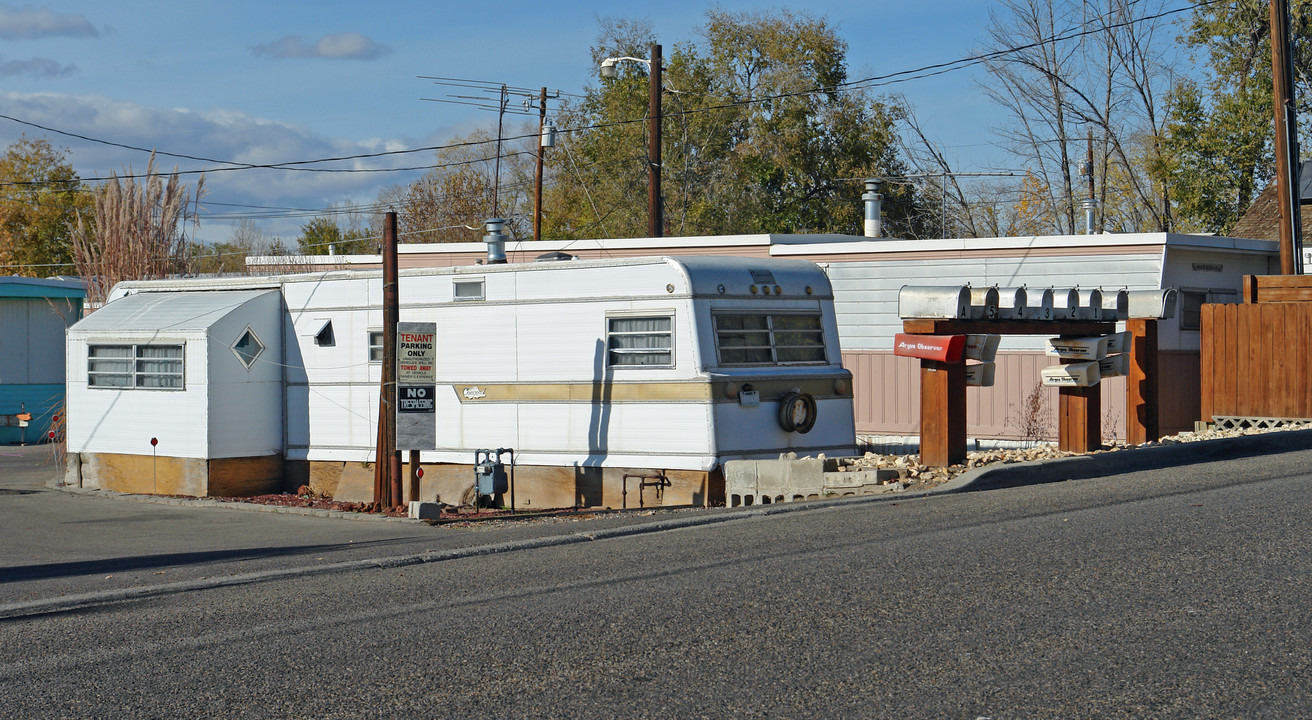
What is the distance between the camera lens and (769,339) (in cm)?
1505

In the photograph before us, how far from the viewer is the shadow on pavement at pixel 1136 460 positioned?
12.1 metres

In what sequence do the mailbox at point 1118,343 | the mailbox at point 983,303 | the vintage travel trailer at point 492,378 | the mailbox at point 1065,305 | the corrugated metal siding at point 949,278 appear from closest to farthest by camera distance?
the mailbox at point 983,303 < the mailbox at point 1065,305 < the mailbox at point 1118,343 < the vintage travel trailer at point 492,378 < the corrugated metal siding at point 949,278

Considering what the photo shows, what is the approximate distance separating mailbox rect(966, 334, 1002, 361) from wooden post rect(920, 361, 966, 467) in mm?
292

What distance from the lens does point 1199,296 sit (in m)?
20.3

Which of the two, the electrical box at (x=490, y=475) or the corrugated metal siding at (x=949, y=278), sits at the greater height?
the corrugated metal siding at (x=949, y=278)

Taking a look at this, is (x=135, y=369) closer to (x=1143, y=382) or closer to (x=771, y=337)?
(x=771, y=337)

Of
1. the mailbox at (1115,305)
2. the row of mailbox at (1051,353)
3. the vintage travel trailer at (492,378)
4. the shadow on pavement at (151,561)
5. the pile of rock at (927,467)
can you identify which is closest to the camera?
the shadow on pavement at (151,561)

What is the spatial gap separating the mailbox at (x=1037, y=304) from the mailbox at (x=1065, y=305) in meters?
0.16

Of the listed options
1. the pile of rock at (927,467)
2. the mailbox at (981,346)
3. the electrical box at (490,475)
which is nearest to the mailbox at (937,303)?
the mailbox at (981,346)

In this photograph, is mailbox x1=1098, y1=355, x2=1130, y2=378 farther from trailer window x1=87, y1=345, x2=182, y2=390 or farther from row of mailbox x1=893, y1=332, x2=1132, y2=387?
trailer window x1=87, y1=345, x2=182, y2=390

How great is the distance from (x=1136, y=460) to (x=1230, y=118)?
2403 cm

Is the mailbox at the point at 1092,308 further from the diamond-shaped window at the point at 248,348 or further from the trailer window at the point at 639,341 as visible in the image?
the diamond-shaped window at the point at 248,348

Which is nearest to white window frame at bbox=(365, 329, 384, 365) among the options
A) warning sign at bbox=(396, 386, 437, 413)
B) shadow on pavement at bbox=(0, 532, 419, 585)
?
warning sign at bbox=(396, 386, 437, 413)

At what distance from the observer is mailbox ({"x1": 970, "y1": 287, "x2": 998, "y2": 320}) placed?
1283 centimetres
